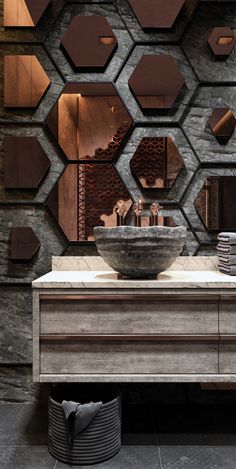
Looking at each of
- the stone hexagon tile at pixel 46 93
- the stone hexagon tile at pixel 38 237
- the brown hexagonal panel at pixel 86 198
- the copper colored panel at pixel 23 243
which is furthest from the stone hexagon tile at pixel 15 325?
the stone hexagon tile at pixel 46 93

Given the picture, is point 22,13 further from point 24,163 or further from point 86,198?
point 86,198

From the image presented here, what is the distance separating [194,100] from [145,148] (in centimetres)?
37

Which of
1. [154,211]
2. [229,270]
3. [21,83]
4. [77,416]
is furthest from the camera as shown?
[21,83]

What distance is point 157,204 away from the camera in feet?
7.12

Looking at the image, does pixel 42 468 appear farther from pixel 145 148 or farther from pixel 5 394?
pixel 145 148

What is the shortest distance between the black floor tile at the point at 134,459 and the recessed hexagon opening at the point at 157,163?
49.4 inches

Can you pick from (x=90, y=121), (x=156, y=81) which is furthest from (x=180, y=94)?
(x=90, y=121)

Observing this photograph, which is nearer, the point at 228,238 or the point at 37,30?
the point at 228,238

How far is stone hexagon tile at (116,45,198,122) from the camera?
88.4 inches

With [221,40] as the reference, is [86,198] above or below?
below

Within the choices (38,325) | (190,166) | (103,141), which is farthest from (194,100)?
(38,325)

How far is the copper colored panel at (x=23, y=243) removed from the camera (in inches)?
90.2

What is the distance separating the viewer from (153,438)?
1979mm

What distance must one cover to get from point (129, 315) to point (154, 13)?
62.6 inches
